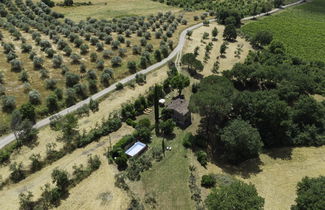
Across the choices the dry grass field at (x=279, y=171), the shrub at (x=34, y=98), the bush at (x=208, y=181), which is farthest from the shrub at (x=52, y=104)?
the bush at (x=208, y=181)

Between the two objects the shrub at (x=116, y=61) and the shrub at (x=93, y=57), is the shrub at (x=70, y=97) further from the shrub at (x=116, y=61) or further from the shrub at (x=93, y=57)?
the shrub at (x=93, y=57)

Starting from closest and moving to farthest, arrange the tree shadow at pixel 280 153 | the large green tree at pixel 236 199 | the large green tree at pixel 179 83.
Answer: the large green tree at pixel 236 199
the tree shadow at pixel 280 153
the large green tree at pixel 179 83

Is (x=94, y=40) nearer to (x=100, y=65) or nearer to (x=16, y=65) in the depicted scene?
(x=100, y=65)

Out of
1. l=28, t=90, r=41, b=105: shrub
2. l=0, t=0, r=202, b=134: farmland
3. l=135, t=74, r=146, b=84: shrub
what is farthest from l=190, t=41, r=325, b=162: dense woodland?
l=28, t=90, r=41, b=105: shrub

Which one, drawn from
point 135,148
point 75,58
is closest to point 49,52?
point 75,58

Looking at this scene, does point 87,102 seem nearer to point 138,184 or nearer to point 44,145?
point 44,145

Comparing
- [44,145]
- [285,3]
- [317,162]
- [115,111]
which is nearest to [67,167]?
[44,145]

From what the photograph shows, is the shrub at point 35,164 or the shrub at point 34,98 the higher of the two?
the shrub at point 34,98
